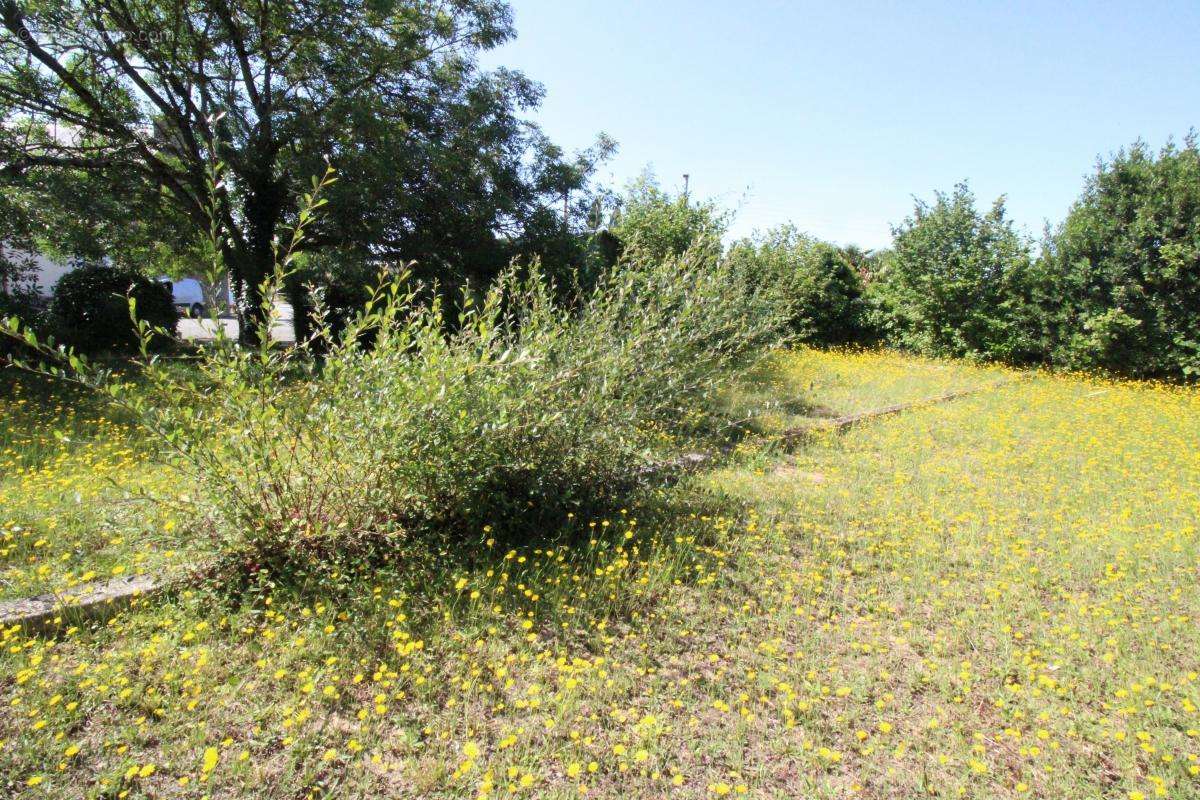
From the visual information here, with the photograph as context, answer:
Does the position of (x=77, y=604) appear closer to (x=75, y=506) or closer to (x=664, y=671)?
(x=75, y=506)

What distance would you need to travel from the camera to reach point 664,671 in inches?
103

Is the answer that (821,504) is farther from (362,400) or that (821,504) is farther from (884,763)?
(362,400)

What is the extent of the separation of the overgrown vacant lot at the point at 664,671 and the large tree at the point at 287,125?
6286mm

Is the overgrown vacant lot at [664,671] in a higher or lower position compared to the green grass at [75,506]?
lower

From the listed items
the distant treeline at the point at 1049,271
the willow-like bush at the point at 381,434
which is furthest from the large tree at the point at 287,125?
the willow-like bush at the point at 381,434

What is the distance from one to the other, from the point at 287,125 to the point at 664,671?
31.2ft

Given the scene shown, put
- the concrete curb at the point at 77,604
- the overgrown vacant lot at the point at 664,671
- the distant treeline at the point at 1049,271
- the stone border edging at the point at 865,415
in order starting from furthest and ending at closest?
1. the distant treeline at the point at 1049,271
2. the stone border edging at the point at 865,415
3. the concrete curb at the point at 77,604
4. the overgrown vacant lot at the point at 664,671

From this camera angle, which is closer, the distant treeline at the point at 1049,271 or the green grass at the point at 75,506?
the green grass at the point at 75,506

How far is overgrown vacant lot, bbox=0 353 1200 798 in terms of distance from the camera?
205 centimetres

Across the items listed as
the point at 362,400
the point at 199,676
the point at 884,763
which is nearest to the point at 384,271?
the point at 362,400

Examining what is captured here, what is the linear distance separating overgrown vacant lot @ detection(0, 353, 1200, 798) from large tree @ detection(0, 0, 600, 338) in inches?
247

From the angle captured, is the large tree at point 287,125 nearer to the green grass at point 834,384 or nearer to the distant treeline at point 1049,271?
the distant treeline at point 1049,271

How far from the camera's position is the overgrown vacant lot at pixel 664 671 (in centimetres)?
205

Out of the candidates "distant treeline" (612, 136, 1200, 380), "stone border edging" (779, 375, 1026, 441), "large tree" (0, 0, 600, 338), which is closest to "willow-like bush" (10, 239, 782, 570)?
"stone border edging" (779, 375, 1026, 441)
